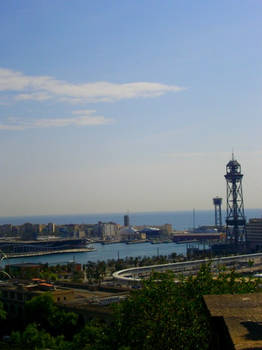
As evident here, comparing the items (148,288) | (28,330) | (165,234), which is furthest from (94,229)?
(148,288)

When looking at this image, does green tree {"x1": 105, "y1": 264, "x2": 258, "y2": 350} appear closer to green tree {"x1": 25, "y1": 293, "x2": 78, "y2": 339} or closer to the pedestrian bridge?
green tree {"x1": 25, "y1": 293, "x2": 78, "y2": 339}

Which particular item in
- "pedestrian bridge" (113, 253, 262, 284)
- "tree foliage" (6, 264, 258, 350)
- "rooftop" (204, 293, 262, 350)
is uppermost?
"rooftop" (204, 293, 262, 350)

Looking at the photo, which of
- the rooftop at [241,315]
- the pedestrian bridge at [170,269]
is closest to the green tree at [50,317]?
the pedestrian bridge at [170,269]

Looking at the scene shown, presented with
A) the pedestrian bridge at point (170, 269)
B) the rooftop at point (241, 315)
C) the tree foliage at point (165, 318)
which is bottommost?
the pedestrian bridge at point (170, 269)

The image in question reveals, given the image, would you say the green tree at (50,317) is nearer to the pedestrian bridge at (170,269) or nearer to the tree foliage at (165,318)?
the tree foliage at (165,318)

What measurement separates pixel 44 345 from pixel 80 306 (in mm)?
5122

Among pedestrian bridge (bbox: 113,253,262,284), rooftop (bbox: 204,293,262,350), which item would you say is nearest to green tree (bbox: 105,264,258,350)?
rooftop (bbox: 204,293,262,350)

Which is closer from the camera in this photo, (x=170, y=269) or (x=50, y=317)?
(x=50, y=317)

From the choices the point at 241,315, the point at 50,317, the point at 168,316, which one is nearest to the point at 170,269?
the point at 50,317

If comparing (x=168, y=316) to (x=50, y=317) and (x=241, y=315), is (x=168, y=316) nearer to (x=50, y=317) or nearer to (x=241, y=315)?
(x=241, y=315)

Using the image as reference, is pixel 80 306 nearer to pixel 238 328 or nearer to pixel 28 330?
pixel 28 330

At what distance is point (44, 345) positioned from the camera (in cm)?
1411

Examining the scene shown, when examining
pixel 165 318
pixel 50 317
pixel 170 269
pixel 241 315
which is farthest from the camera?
pixel 170 269

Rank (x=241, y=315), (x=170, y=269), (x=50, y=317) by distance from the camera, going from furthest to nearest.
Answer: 1. (x=170, y=269)
2. (x=50, y=317)
3. (x=241, y=315)
